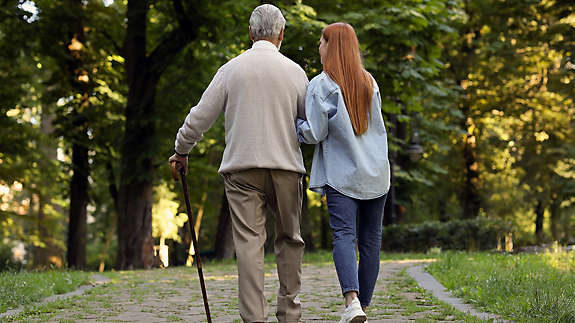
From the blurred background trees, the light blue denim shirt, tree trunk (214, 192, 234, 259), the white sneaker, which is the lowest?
the white sneaker

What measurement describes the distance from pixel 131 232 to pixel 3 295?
1027 centimetres

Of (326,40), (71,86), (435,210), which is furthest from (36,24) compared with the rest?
(435,210)

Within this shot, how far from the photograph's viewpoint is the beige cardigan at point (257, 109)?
493 cm

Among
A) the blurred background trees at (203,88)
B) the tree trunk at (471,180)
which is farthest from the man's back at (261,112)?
the tree trunk at (471,180)

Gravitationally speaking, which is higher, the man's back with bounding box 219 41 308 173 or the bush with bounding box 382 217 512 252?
the man's back with bounding box 219 41 308 173

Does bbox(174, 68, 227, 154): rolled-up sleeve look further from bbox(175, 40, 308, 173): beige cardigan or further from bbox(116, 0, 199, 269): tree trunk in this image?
bbox(116, 0, 199, 269): tree trunk

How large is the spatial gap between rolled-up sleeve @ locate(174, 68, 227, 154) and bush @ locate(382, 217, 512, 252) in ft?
45.4

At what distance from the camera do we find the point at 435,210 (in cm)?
3441

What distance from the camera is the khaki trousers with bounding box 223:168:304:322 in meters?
4.84

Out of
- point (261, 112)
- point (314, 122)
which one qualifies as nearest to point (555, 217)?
point (314, 122)

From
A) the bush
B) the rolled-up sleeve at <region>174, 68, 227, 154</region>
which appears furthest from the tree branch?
the rolled-up sleeve at <region>174, 68, 227, 154</region>

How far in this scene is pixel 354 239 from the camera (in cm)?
516

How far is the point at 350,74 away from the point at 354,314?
5.40 feet

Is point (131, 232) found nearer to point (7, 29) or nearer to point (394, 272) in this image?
point (7, 29)
